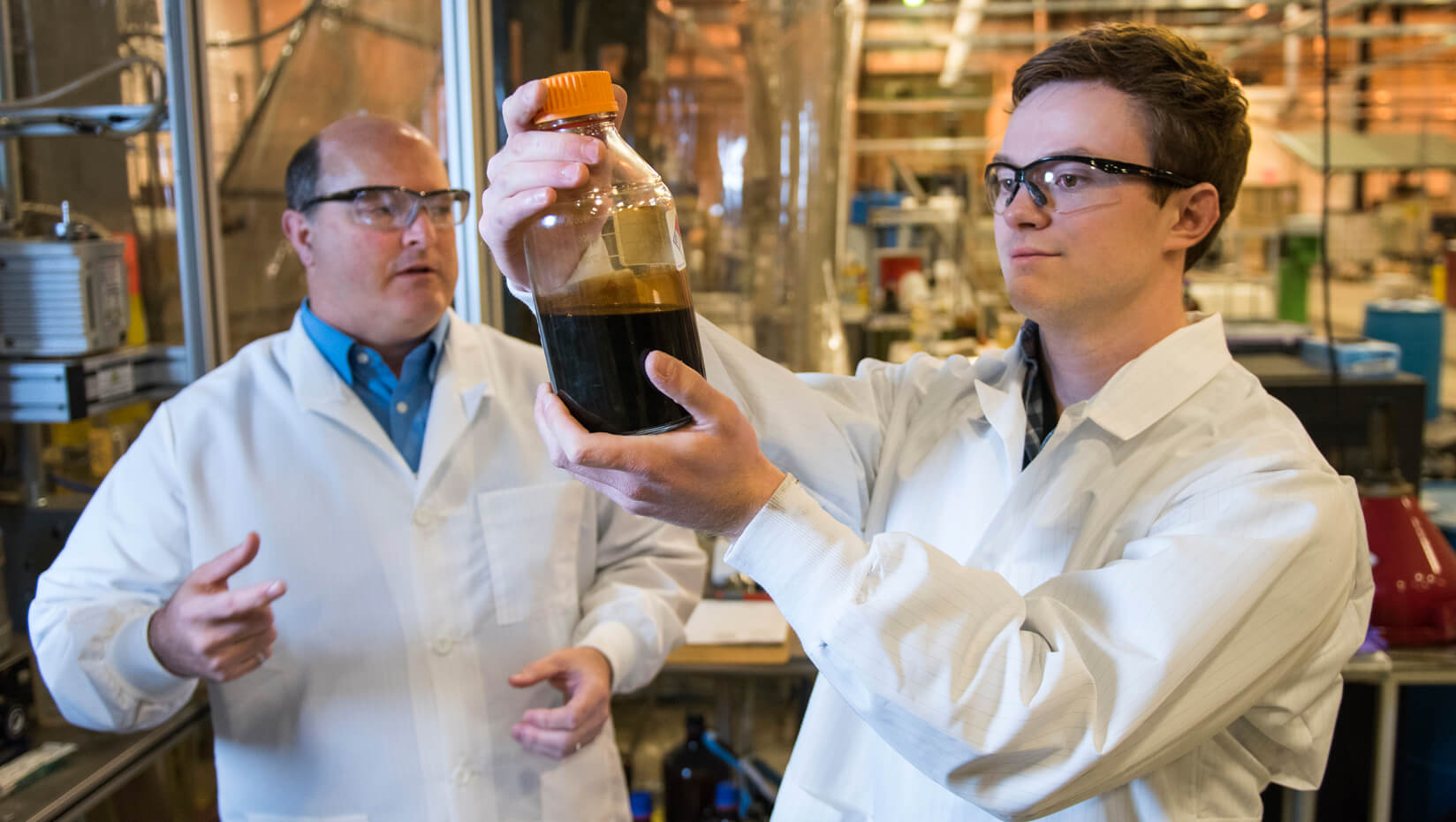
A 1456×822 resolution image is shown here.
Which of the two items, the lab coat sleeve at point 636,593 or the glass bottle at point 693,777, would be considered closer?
the lab coat sleeve at point 636,593

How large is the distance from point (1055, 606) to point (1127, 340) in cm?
35

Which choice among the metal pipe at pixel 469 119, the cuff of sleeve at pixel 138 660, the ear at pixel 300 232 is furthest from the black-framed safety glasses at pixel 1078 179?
the metal pipe at pixel 469 119

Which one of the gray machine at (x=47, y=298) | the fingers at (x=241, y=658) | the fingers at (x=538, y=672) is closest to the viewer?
the fingers at (x=241, y=658)

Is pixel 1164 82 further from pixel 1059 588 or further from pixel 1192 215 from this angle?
A: pixel 1059 588

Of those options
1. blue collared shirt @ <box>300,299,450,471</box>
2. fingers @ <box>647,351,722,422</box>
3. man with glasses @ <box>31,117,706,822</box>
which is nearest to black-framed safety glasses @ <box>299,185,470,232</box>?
man with glasses @ <box>31,117,706,822</box>

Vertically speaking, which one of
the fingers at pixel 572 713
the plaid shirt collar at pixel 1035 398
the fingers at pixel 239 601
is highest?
the plaid shirt collar at pixel 1035 398

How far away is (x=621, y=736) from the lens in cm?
255

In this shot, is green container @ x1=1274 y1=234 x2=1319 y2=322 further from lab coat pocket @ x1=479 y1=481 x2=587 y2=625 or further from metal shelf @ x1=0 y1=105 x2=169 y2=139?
metal shelf @ x1=0 y1=105 x2=169 y2=139

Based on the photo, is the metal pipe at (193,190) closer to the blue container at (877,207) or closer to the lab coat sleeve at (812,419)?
the lab coat sleeve at (812,419)

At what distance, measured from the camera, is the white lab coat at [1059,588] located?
2.57ft

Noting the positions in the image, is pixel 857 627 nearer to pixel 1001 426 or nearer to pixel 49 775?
pixel 1001 426

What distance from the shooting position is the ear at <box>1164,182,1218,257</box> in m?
1.07

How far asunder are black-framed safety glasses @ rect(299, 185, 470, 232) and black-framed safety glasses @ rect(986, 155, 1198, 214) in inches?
35.1

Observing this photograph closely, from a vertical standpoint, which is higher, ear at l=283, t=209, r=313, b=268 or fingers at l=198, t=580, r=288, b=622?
ear at l=283, t=209, r=313, b=268
